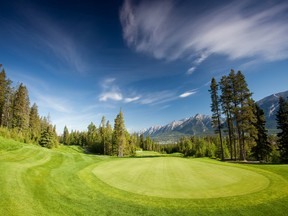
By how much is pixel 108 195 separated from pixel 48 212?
3.49m

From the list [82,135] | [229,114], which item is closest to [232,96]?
[229,114]

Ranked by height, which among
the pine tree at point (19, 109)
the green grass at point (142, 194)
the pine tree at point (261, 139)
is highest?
the pine tree at point (19, 109)

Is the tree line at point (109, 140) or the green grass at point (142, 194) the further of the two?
the tree line at point (109, 140)

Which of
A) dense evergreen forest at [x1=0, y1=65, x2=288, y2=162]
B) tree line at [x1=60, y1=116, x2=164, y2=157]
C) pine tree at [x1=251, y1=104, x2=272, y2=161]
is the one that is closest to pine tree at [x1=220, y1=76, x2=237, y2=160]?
dense evergreen forest at [x1=0, y1=65, x2=288, y2=162]

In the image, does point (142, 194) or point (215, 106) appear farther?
point (215, 106)

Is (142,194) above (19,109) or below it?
below

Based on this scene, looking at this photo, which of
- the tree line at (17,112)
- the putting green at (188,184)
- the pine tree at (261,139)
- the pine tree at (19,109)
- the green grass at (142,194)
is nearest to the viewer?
the green grass at (142,194)

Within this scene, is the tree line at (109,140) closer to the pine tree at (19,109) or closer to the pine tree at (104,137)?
the pine tree at (104,137)

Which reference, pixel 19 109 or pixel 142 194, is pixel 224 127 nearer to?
pixel 142 194

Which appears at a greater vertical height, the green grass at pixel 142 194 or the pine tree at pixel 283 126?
the pine tree at pixel 283 126

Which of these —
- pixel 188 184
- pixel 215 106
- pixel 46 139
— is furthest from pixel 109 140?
pixel 188 184

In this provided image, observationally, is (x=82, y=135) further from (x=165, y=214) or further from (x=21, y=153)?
(x=165, y=214)

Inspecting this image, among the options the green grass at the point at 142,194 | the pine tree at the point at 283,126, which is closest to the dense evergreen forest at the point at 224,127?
the pine tree at the point at 283,126

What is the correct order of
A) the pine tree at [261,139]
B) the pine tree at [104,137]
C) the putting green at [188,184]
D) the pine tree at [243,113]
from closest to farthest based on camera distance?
1. the putting green at [188,184]
2. the pine tree at [243,113]
3. the pine tree at [261,139]
4. the pine tree at [104,137]
